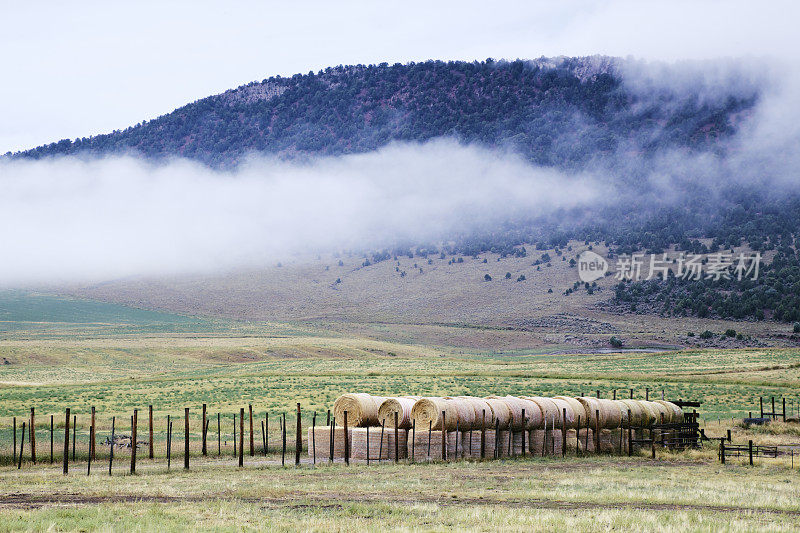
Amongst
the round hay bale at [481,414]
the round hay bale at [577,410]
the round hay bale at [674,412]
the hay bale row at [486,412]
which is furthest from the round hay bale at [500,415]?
the round hay bale at [674,412]

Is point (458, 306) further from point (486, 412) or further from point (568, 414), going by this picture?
point (486, 412)

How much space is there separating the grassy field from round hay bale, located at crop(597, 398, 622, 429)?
204cm

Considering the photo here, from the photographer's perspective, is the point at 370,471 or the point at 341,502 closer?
the point at 341,502

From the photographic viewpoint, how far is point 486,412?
94.6 feet

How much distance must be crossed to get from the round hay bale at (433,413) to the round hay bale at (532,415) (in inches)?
104

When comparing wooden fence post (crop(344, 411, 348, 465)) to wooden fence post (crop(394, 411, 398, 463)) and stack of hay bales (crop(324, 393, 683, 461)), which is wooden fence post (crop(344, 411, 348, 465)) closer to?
stack of hay bales (crop(324, 393, 683, 461))

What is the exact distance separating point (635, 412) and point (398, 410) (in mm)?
8979

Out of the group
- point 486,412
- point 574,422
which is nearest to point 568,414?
point 574,422

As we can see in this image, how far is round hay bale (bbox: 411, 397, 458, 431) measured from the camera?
28.3m

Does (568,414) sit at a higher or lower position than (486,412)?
lower

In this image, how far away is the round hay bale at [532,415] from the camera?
29547 mm

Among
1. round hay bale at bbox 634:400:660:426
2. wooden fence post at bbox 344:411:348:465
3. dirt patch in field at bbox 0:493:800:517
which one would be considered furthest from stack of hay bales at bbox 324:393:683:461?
dirt patch in field at bbox 0:493:800:517

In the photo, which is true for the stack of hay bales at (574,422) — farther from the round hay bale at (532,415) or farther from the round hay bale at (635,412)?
the round hay bale at (635,412)

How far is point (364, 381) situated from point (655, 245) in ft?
448
